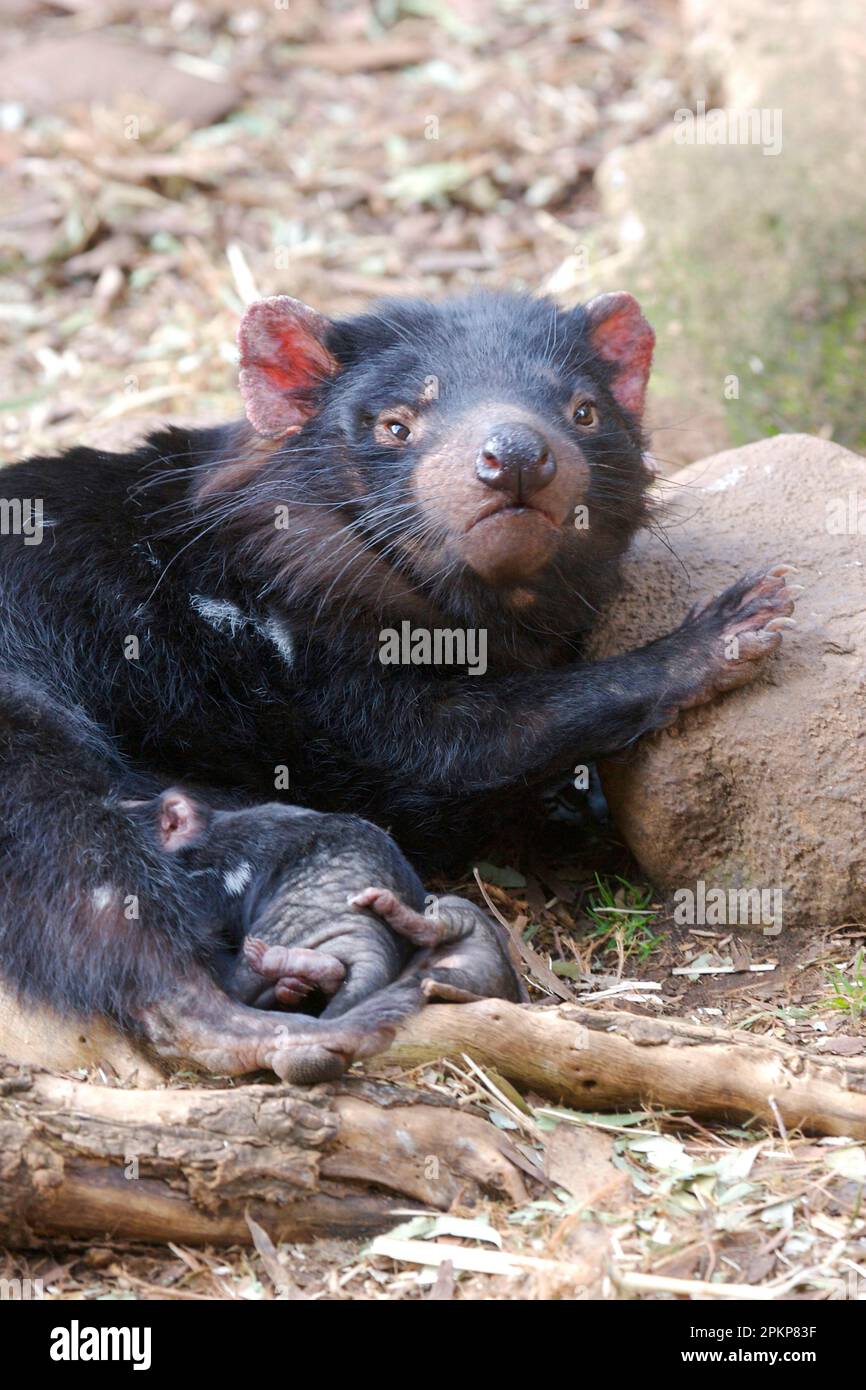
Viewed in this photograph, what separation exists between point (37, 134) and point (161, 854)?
284 inches

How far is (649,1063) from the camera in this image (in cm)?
375

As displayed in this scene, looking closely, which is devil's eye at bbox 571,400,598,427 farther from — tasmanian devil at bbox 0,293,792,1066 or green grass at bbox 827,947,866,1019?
green grass at bbox 827,947,866,1019

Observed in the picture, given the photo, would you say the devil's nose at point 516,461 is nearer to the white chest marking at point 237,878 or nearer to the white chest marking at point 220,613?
the white chest marking at point 220,613

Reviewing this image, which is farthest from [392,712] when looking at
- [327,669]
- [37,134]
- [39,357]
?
[37,134]

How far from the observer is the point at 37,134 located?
983 centimetres

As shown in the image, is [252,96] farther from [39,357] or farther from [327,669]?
[327,669]

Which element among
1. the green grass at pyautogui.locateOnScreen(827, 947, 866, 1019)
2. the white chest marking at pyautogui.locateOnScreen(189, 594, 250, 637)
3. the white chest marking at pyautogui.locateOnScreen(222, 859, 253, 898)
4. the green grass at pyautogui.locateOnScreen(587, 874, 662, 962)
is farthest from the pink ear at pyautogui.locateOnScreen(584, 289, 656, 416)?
the white chest marking at pyautogui.locateOnScreen(222, 859, 253, 898)

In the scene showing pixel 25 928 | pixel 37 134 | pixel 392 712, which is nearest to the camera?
pixel 25 928

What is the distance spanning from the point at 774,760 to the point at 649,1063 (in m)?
1.21

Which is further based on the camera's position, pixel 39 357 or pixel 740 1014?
pixel 39 357

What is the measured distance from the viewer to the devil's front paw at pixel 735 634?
4531 millimetres

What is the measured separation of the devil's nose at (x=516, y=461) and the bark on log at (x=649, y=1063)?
1366 millimetres

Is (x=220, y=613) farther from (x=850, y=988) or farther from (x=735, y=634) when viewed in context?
(x=850, y=988)

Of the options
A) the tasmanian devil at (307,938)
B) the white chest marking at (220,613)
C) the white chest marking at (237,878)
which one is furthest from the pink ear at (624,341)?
the white chest marking at (237,878)
